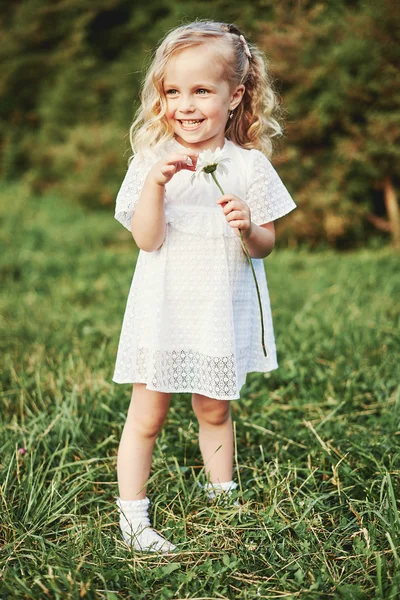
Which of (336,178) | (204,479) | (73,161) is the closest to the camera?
(204,479)

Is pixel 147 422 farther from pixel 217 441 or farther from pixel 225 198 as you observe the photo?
pixel 225 198

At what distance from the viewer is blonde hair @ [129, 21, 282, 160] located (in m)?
1.89

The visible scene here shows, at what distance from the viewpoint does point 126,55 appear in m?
11.6

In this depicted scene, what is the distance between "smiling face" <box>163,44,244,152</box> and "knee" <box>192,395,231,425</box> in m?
0.82

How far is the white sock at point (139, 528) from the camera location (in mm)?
1831

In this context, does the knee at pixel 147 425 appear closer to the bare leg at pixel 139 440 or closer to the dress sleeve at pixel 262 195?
the bare leg at pixel 139 440

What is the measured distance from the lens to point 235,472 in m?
2.26

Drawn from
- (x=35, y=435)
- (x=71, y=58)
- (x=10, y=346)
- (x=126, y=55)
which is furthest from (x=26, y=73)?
(x=35, y=435)

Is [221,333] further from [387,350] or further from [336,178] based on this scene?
[336,178]

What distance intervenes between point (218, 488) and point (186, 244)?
0.80 metres

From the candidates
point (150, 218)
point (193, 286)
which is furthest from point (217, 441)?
point (150, 218)

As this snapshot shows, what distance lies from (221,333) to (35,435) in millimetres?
943

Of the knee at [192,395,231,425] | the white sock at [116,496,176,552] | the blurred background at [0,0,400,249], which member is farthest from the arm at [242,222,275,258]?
the blurred background at [0,0,400,249]

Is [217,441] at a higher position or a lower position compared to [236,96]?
lower
